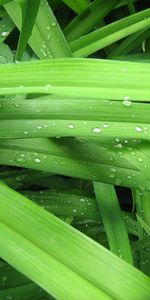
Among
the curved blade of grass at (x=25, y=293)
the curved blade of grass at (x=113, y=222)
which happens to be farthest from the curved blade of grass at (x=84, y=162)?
the curved blade of grass at (x=25, y=293)

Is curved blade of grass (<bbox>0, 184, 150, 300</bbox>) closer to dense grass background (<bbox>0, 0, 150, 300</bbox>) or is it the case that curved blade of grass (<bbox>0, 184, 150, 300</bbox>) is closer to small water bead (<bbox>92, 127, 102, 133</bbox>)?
dense grass background (<bbox>0, 0, 150, 300</bbox>)

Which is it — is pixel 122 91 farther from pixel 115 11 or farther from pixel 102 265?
pixel 115 11

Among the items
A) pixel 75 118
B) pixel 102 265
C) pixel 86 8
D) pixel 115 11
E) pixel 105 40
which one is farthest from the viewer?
pixel 115 11

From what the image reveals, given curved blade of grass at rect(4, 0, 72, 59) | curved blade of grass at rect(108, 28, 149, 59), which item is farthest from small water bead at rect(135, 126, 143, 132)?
curved blade of grass at rect(108, 28, 149, 59)

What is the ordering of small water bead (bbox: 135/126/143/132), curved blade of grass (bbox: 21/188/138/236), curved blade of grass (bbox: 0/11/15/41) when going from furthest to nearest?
curved blade of grass (bbox: 0/11/15/41) → curved blade of grass (bbox: 21/188/138/236) → small water bead (bbox: 135/126/143/132)

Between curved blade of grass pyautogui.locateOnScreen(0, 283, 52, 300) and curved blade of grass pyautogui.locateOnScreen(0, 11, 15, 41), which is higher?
curved blade of grass pyautogui.locateOnScreen(0, 11, 15, 41)

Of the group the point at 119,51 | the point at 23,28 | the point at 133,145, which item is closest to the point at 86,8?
the point at 119,51

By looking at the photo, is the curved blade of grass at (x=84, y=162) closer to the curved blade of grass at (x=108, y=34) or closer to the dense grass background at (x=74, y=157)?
the dense grass background at (x=74, y=157)
